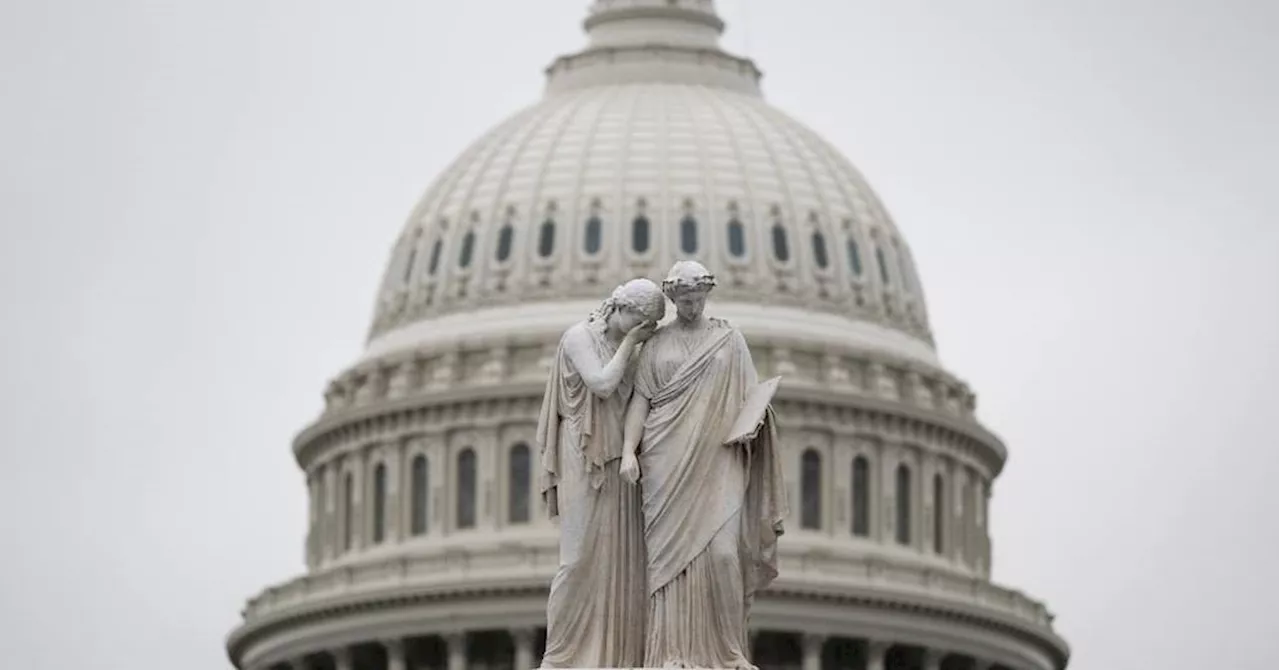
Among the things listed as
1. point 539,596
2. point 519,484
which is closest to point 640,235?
point 519,484

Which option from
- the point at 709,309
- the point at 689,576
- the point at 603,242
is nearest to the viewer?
the point at 689,576

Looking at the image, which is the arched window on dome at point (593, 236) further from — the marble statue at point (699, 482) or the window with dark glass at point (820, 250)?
the marble statue at point (699, 482)

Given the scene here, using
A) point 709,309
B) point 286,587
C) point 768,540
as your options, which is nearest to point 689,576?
point 768,540

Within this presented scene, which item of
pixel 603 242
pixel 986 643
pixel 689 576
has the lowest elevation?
pixel 689 576

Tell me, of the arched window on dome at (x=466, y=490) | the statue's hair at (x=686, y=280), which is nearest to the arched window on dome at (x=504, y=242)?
the arched window on dome at (x=466, y=490)

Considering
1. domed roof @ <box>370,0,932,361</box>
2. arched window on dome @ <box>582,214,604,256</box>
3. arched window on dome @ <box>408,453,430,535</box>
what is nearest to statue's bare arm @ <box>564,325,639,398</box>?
arched window on dome @ <box>408,453,430,535</box>

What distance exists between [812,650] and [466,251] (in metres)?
19.2

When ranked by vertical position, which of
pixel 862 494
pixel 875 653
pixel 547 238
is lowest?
pixel 875 653

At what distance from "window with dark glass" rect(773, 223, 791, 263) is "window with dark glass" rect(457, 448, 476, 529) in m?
12.0

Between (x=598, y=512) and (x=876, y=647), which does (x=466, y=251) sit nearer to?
(x=876, y=647)

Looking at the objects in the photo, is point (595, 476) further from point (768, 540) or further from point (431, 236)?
point (431, 236)

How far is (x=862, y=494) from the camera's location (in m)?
156

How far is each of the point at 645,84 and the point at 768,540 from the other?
450ft

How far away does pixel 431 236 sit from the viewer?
526 ft
